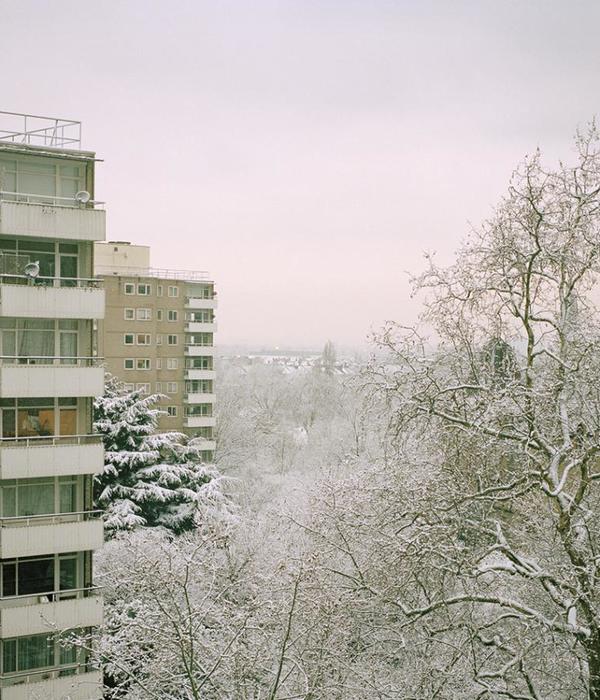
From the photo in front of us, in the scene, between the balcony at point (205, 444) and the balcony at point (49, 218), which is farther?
the balcony at point (205, 444)

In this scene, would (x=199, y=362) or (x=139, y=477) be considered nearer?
(x=139, y=477)

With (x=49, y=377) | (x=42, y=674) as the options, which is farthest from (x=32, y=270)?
(x=42, y=674)

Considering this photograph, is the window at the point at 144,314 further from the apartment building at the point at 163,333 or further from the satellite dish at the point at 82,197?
the satellite dish at the point at 82,197

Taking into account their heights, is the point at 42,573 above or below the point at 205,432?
below

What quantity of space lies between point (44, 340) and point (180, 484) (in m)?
13.3

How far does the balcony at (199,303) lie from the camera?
4353cm

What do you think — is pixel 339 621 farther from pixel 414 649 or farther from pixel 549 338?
pixel 549 338

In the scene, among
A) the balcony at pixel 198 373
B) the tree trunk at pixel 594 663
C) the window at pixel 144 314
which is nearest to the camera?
the tree trunk at pixel 594 663

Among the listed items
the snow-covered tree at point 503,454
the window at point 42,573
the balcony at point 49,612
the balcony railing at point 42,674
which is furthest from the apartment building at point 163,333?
the snow-covered tree at point 503,454

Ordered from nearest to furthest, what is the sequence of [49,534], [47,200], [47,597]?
[49,534], [47,597], [47,200]

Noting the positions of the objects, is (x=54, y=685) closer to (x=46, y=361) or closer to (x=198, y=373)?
(x=46, y=361)

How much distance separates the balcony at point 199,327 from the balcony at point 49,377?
26.9 meters

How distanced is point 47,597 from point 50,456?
114 inches

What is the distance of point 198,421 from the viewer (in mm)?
43781
